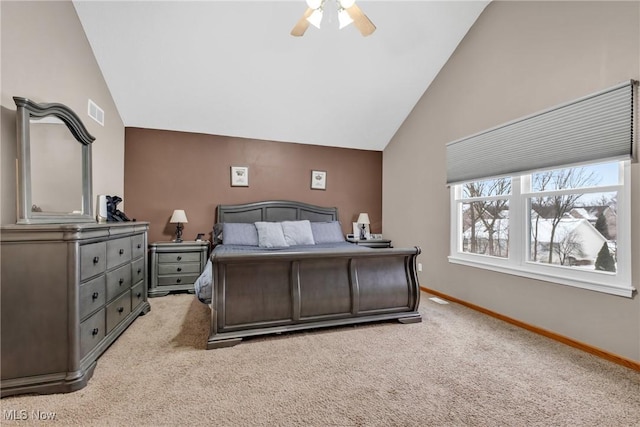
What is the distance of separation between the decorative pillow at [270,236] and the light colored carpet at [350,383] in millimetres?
1561

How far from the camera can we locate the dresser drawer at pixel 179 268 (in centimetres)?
387

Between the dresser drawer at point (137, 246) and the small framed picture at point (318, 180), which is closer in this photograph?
the dresser drawer at point (137, 246)

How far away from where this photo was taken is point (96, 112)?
3.25m

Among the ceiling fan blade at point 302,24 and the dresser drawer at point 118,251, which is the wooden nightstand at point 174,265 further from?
the ceiling fan blade at point 302,24

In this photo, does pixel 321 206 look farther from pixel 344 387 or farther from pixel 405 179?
pixel 344 387

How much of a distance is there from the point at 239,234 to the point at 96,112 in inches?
83.7

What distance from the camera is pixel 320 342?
2414mm

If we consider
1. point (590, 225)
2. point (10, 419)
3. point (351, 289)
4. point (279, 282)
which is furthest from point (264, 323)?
point (590, 225)

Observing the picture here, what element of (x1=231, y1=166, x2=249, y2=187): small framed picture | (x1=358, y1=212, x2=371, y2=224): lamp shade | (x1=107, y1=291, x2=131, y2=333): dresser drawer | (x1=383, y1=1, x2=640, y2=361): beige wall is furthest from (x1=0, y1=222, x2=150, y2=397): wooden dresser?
(x1=358, y1=212, x2=371, y2=224): lamp shade

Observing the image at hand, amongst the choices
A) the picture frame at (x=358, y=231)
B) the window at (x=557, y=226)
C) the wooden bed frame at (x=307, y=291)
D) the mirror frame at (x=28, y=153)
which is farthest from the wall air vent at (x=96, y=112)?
the window at (x=557, y=226)

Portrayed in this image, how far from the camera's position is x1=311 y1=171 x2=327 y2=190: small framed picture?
501cm

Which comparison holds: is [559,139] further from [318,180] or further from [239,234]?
[239,234]

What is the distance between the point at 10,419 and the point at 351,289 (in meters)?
2.27

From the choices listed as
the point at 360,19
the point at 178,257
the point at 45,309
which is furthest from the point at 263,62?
the point at 45,309
